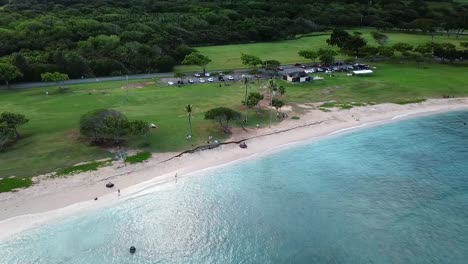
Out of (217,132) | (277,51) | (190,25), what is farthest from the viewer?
(190,25)

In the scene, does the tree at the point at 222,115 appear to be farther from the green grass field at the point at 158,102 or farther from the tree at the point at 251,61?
the tree at the point at 251,61

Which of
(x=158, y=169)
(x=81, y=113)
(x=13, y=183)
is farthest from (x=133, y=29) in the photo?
(x=13, y=183)

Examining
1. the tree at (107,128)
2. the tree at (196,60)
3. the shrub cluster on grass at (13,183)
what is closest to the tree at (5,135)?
the tree at (107,128)

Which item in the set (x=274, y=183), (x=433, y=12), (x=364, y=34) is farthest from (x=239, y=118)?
(x=433, y=12)

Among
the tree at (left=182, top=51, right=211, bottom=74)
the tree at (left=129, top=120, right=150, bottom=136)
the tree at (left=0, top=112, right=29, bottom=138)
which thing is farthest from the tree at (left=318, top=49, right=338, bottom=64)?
the tree at (left=0, top=112, right=29, bottom=138)

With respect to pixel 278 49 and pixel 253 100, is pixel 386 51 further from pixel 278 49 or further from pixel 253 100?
pixel 253 100

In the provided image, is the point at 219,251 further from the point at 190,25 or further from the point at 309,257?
the point at 190,25
